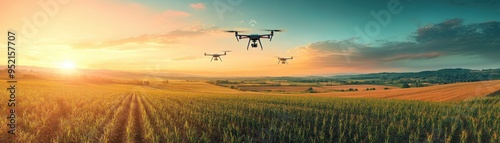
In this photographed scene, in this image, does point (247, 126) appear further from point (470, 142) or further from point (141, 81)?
point (141, 81)

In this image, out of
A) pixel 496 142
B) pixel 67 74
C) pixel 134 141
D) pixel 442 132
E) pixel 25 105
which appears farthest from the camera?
pixel 67 74

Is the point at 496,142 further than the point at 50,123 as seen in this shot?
No

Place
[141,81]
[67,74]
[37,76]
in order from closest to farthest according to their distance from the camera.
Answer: [37,76]
[67,74]
[141,81]

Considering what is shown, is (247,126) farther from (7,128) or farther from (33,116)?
(33,116)

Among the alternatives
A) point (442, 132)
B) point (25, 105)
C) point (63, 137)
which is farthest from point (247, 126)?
point (25, 105)

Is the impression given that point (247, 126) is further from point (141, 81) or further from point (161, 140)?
point (141, 81)

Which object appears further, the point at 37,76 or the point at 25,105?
the point at 37,76

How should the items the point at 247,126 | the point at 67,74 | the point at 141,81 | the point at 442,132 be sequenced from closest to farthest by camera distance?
1. the point at 442,132
2. the point at 247,126
3. the point at 67,74
4. the point at 141,81

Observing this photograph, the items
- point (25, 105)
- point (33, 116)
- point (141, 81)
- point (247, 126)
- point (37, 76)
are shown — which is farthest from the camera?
point (141, 81)

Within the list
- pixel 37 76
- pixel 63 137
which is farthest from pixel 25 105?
pixel 37 76
